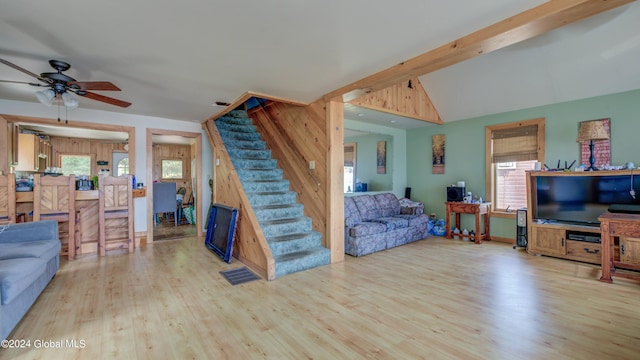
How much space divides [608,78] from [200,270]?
6493 millimetres

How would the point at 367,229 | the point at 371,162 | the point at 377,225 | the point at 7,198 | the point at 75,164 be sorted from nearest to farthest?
the point at 7,198 < the point at 367,229 < the point at 377,225 < the point at 371,162 < the point at 75,164

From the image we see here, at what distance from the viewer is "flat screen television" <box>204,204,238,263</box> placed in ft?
13.5

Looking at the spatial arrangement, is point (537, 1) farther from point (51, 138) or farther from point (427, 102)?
point (51, 138)

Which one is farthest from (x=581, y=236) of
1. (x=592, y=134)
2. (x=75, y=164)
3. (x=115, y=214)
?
(x=75, y=164)

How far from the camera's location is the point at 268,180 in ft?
16.9

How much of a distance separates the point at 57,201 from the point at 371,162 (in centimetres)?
619

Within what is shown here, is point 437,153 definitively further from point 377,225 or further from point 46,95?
point 46,95

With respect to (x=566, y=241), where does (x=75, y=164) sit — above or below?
above

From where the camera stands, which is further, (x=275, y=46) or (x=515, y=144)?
(x=515, y=144)

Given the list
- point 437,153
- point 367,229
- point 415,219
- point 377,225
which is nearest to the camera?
point 367,229

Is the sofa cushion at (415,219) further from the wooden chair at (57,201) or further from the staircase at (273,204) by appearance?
the wooden chair at (57,201)

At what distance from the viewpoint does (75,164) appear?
8.46 meters

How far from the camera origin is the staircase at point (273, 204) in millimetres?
3922

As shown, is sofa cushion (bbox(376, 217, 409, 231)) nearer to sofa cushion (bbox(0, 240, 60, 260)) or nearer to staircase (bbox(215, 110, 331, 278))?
staircase (bbox(215, 110, 331, 278))
